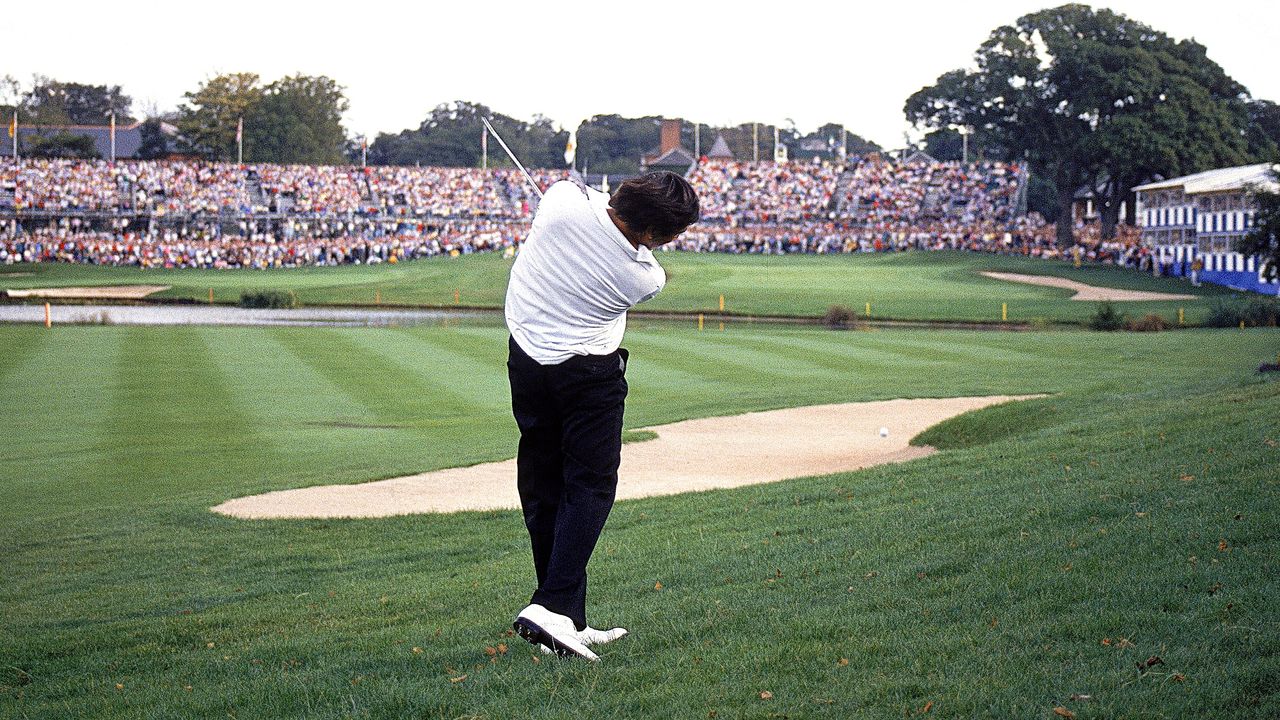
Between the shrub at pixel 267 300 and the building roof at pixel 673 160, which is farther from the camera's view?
the building roof at pixel 673 160

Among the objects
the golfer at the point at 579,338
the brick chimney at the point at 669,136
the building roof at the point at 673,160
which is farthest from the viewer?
the brick chimney at the point at 669,136

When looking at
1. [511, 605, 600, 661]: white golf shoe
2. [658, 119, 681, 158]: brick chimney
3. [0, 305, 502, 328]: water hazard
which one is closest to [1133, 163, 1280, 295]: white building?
[0, 305, 502, 328]: water hazard

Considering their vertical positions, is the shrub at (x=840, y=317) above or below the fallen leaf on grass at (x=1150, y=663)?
below

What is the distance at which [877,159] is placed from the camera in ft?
305

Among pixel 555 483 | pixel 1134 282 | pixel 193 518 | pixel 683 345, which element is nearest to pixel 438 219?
pixel 1134 282

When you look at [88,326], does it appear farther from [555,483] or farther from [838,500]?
[555,483]

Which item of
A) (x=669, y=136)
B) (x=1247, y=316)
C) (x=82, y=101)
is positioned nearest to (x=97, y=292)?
(x=1247, y=316)

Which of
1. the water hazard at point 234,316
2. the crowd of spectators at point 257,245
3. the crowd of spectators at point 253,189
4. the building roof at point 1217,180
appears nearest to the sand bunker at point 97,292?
the water hazard at point 234,316

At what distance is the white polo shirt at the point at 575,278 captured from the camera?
5.71 metres

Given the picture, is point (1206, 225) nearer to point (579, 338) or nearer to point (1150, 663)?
point (579, 338)

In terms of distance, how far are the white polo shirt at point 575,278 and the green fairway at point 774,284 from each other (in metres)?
45.1

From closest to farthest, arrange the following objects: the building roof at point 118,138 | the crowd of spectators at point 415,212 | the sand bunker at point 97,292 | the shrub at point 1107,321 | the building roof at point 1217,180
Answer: the shrub at point 1107,321
the sand bunker at point 97,292
the building roof at point 1217,180
the crowd of spectators at point 415,212
the building roof at point 118,138

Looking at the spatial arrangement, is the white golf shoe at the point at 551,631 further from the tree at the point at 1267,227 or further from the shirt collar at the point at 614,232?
the tree at the point at 1267,227

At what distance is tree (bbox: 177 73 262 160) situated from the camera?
101m
